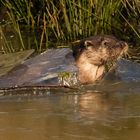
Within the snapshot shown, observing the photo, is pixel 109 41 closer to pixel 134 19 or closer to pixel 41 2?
pixel 134 19

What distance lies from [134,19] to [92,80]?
1817 millimetres

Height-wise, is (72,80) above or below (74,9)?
below

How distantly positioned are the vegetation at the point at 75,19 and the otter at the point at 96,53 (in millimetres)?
658

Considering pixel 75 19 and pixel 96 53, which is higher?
pixel 75 19

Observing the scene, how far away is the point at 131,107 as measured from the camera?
13.4 ft

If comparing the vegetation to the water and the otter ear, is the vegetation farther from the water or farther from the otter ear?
the water

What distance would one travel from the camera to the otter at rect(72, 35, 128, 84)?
203 inches

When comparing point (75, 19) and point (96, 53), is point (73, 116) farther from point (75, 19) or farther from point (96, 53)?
point (75, 19)

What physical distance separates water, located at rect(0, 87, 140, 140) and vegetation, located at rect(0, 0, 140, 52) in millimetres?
1556

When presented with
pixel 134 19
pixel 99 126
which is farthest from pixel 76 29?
pixel 99 126

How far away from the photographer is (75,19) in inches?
249

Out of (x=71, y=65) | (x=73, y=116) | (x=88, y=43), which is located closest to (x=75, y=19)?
(x=88, y=43)

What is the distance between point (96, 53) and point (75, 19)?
1158 mm

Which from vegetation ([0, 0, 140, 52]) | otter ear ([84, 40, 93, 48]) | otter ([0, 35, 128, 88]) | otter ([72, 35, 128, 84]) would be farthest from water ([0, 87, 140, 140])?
vegetation ([0, 0, 140, 52])
